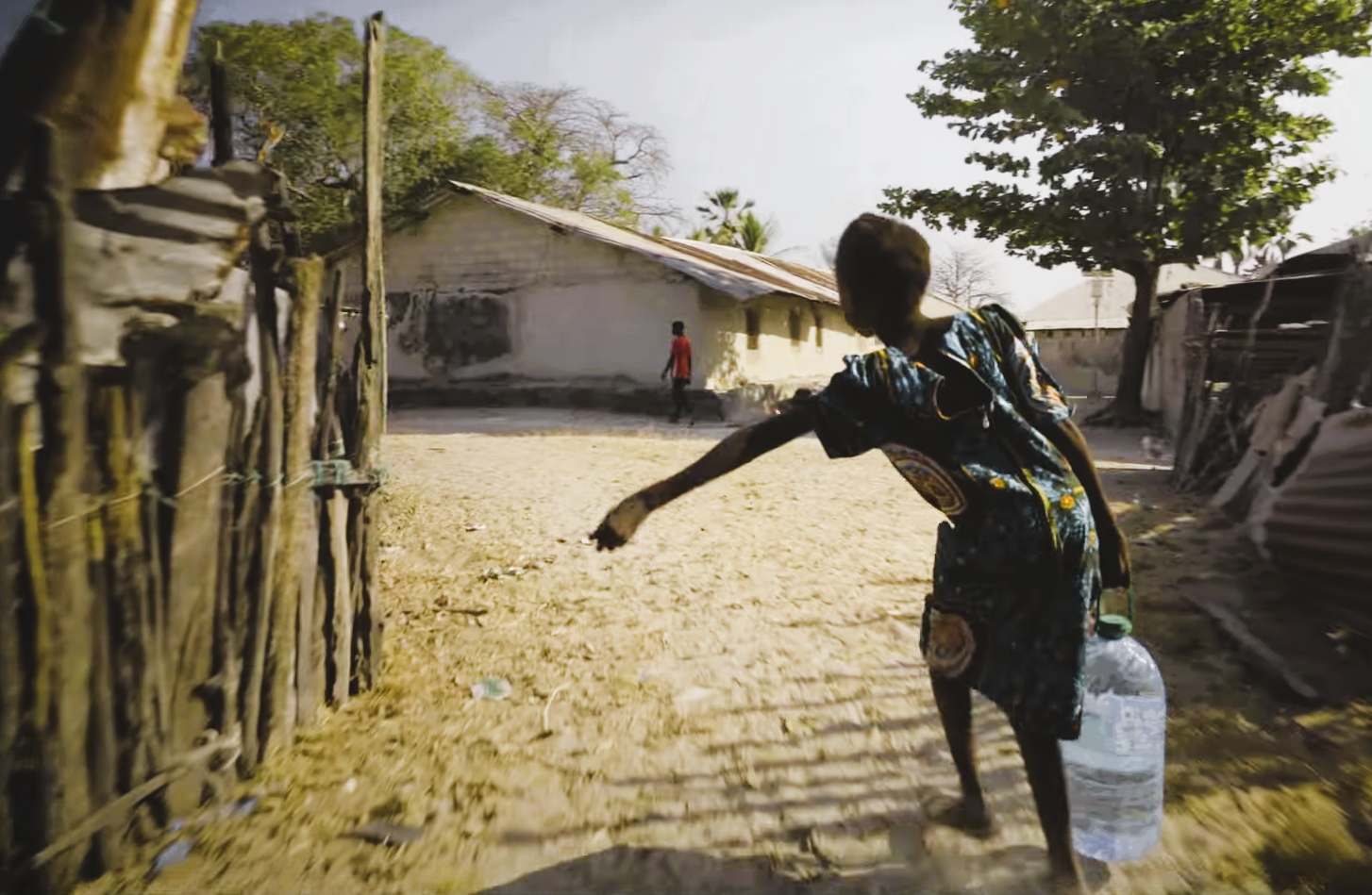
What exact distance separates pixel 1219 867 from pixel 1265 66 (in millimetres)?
15636

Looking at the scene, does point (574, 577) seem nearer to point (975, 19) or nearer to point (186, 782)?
point (186, 782)

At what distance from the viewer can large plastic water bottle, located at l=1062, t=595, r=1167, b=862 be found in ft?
7.55

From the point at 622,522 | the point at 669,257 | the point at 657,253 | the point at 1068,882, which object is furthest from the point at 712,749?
the point at 657,253

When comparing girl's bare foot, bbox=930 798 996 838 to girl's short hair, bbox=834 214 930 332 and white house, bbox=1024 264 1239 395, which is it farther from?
white house, bbox=1024 264 1239 395

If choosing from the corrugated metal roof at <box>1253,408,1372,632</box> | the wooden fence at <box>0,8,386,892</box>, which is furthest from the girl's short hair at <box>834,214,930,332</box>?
the corrugated metal roof at <box>1253,408,1372,632</box>

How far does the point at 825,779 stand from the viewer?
2695 millimetres

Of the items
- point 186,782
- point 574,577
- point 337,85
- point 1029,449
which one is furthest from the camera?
point 337,85

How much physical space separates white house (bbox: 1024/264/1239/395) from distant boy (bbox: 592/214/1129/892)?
22042 mm

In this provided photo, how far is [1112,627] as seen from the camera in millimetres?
2100

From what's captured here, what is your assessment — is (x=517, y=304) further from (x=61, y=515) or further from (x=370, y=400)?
(x=61, y=515)

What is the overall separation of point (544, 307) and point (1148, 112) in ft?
37.2

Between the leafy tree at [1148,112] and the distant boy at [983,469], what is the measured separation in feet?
45.8

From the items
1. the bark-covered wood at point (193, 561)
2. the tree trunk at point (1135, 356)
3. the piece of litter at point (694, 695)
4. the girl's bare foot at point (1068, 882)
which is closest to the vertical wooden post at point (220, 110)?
the bark-covered wood at point (193, 561)

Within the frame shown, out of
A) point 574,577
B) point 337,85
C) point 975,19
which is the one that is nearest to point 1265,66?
point 975,19
